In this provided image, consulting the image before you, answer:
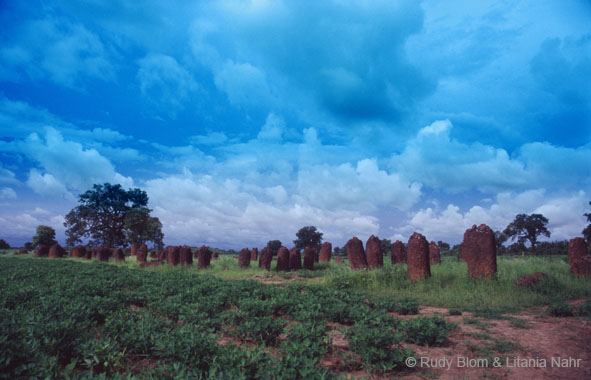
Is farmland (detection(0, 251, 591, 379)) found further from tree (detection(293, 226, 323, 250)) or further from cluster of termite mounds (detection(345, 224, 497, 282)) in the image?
tree (detection(293, 226, 323, 250))

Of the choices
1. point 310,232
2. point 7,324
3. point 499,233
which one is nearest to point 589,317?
point 7,324

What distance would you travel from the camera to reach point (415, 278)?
1215 centimetres

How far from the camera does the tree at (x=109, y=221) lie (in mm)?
42062

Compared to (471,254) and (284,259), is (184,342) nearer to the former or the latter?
(471,254)

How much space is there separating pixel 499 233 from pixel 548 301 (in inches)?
1943

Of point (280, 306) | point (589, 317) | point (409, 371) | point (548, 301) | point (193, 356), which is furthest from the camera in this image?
point (548, 301)

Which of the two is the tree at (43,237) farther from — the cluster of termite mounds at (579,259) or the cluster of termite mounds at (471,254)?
the cluster of termite mounds at (579,259)

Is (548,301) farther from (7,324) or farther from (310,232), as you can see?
(310,232)

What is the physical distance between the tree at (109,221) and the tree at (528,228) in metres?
56.7

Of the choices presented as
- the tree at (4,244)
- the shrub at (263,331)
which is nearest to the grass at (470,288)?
the shrub at (263,331)

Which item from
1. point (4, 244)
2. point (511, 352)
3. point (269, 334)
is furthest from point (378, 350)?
point (4, 244)

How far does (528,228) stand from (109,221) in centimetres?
6451

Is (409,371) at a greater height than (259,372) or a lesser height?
lesser

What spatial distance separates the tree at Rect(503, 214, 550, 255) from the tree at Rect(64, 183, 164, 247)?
5668 centimetres
